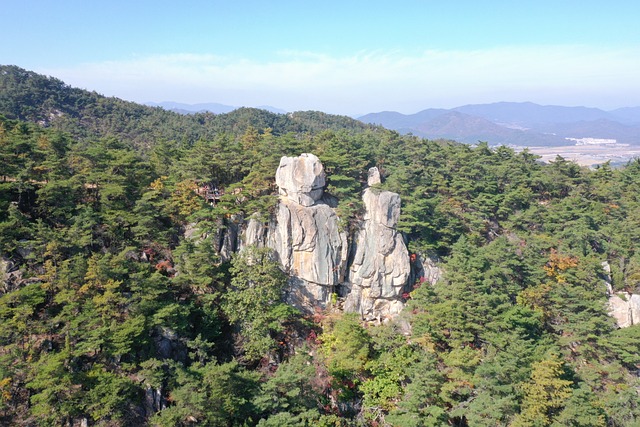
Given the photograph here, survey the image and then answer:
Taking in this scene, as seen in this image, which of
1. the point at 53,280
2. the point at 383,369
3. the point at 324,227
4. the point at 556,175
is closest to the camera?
the point at 53,280

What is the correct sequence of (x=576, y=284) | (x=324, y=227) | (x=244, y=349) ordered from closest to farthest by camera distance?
(x=244, y=349)
(x=576, y=284)
(x=324, y=227)

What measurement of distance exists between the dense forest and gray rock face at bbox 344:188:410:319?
875 mm

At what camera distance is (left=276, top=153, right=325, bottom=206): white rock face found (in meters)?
21.4

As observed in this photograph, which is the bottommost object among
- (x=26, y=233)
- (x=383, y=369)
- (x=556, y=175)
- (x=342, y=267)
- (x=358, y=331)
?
(x=383, y=369)

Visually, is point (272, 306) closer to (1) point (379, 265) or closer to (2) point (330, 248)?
(2) point (330, 248)

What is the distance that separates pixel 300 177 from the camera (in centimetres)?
2141

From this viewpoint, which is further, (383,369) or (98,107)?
(98,107)

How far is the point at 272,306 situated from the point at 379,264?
22.3 ft

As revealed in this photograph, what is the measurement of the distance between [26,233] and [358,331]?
16.0m

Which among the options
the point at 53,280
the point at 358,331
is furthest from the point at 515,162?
the point at 53,280

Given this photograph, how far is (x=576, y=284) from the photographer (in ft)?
65.6

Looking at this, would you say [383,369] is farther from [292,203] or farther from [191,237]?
[191,237]

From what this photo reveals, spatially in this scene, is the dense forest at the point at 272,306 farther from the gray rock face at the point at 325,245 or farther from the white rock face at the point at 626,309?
the white rock face at the point at 626,309

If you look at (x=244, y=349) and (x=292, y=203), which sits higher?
(x=292, y=203)
